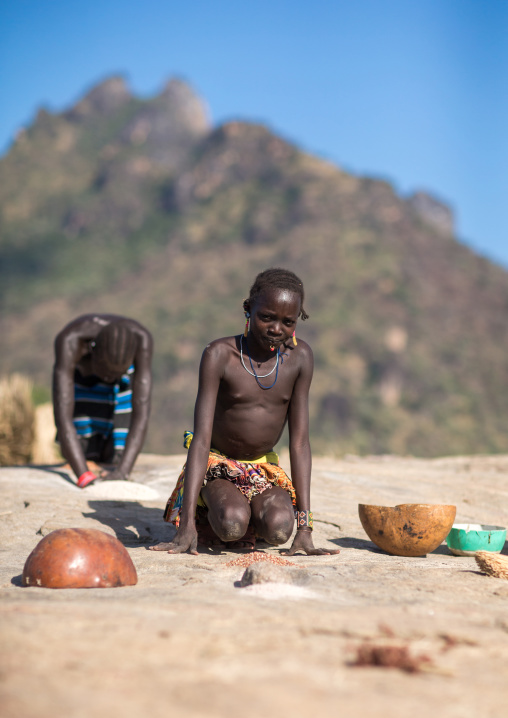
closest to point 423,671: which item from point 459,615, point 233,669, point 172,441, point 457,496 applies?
point 233,669

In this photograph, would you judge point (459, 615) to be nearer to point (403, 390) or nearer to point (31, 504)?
point (31, 504)

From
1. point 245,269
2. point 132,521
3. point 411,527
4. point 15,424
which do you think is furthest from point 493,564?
point 245,269

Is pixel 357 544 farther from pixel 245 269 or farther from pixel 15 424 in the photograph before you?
pixel 245 269

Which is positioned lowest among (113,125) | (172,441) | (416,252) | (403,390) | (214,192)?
(172,441)

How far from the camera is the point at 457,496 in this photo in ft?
18.1

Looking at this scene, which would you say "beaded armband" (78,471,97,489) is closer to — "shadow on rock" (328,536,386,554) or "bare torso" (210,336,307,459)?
"bare torso" (210,336,307,459)

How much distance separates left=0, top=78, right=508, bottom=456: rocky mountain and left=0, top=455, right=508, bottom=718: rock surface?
90.0 feet

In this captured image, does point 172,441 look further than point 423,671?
Yes

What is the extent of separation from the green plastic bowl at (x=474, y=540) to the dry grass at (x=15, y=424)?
16.4ft

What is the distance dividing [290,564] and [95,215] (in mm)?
54902

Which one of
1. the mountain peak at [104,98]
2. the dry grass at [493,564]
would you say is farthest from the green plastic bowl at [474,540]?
the mountain peak at [104,98]

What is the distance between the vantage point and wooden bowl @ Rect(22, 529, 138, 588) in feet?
8.95

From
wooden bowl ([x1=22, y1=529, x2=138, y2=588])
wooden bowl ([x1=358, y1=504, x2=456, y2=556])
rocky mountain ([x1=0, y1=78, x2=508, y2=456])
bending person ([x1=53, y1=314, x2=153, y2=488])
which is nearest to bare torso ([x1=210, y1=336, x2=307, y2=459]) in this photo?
wooden bowl ([x1=358, y1=504, x2=456, y2=556])

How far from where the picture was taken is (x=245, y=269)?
46.0 m
